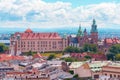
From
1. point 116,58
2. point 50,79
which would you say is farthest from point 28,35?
point 50,79

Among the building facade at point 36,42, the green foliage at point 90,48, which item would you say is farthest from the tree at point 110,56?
the building facade at point 36,42

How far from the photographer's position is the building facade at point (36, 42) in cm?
9838

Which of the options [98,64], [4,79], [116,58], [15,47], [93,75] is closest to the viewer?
[4,79]

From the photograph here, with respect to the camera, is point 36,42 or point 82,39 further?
point 82,39

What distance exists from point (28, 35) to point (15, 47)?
17.2 feet

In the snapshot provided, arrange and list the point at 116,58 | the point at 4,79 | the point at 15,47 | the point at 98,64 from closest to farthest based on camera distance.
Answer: the point at 4,79
the point at 98,64
the point at 116,58
the point at 15,47

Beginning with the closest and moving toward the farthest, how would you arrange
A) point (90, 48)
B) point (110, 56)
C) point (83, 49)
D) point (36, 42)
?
1. point (110, 56)
2. point (90, 48)
3. point (83, 49)
4. point (36, 42)

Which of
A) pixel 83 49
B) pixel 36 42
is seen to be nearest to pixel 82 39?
pixel 36 42

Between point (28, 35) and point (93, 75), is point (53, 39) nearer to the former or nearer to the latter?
point (28, 35)

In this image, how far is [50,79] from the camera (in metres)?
51.7

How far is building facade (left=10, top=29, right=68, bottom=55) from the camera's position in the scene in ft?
323

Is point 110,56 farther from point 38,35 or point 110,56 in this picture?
point 38,35

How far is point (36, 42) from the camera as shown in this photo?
100875mm

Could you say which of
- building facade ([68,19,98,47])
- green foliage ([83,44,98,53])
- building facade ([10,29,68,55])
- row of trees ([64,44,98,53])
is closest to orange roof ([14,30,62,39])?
building facade ([10,29,68,55])
